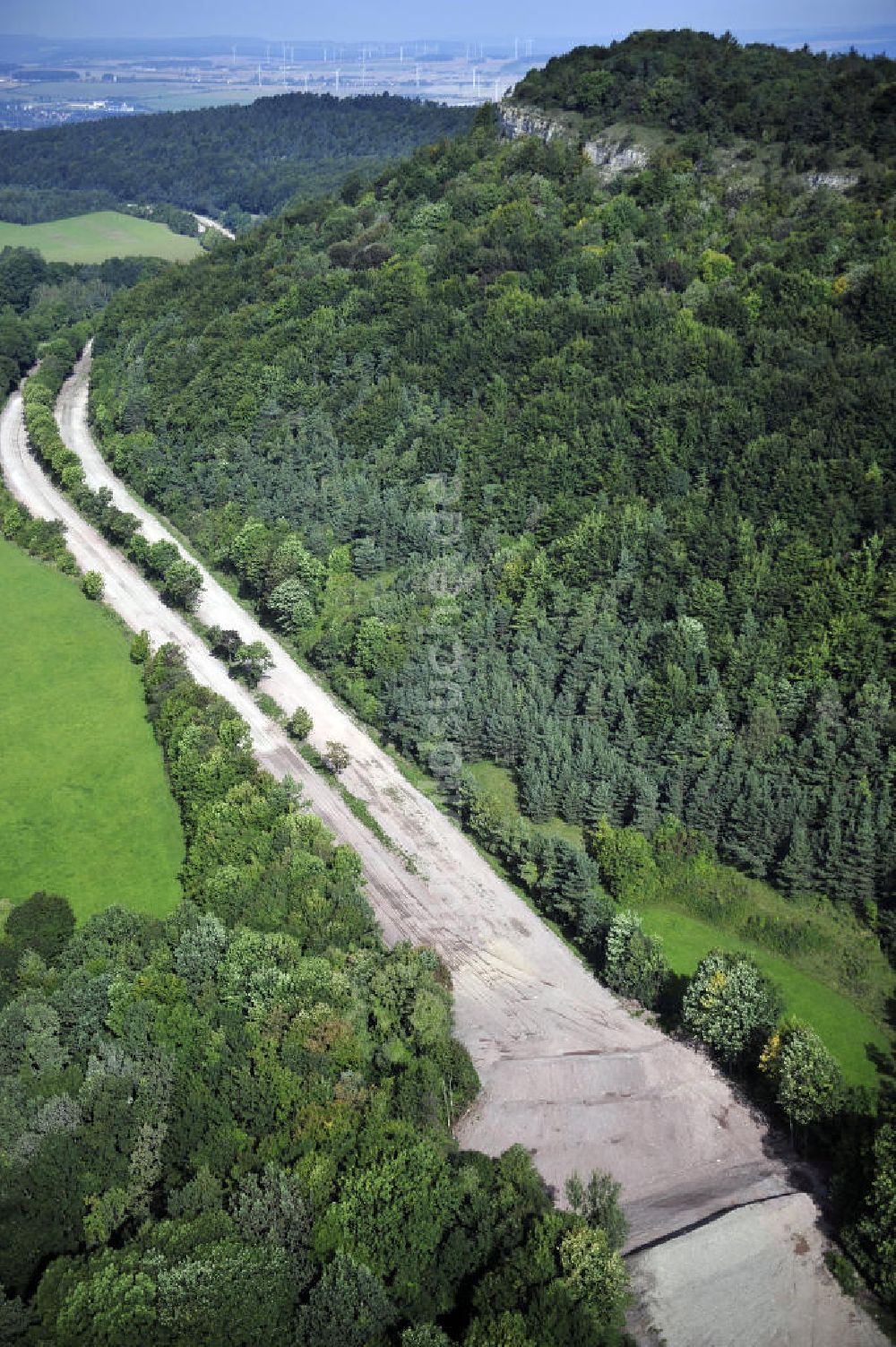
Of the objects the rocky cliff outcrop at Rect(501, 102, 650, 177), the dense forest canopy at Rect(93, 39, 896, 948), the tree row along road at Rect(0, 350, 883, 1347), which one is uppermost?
the rocky cliff outcrop at Rect(501, 102, 650, 177)

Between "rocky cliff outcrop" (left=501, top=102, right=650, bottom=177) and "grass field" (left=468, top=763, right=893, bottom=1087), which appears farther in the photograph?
"rocky cliff outcrop" (left=501, top=102, right=650, bottom=177)

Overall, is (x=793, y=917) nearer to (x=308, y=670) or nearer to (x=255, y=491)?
(x=308, y=670)

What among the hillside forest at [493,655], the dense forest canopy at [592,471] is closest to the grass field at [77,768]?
the hillside forest at [493,655]

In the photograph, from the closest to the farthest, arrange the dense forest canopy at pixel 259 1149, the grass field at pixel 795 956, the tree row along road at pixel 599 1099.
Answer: the dense forest canopy at pixel 259 1149, the tree row along road at pixel 599 1099, the grass field at pixel 795 956

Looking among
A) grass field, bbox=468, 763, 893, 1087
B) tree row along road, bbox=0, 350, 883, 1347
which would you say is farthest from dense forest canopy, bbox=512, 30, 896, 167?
tree row along road, bbox=0, 350, 883, 1347

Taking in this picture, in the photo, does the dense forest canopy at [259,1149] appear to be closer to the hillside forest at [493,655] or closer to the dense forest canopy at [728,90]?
the hillside forest at [493,655]

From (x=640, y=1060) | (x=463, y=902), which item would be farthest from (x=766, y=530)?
(x=640, y=1060)

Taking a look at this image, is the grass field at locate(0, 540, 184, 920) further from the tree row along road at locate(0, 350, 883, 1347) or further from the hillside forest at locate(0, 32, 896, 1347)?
the tree row along road at locate(0, 350, 883, 1347)
